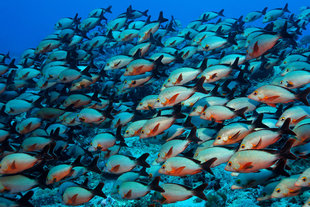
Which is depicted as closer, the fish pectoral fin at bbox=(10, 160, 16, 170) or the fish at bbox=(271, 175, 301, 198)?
the fish at bbox=(271, 175, 301, 198)

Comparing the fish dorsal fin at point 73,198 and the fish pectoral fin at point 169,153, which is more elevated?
the fish pectoral fin at point 169,153

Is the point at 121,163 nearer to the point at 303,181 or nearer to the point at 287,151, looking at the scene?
the point at 287,151

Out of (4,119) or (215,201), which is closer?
(215,201)

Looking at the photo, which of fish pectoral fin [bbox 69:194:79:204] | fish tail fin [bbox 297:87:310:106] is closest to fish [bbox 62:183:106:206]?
fish pectoral fin [bbox 69:194:79:204]

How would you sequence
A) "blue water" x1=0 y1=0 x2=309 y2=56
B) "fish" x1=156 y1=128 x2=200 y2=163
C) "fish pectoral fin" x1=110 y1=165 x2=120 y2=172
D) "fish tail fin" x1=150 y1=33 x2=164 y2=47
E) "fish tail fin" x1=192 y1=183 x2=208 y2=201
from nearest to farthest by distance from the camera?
"fish tail fin" x1=192 y1=183 x2=208 y2=201 < "fish" x1=156 y1=128 x2=200 y2=163 < "fish pectoral fin" x1=110 y1=165 x2=120 y2=172 < "fish tail fin" x1=150 y1=33 x2=164 y2=47 < "blue water" x1=0 y1=0 x2=309 y2=56

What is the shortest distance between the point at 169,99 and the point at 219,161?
4.60 ft

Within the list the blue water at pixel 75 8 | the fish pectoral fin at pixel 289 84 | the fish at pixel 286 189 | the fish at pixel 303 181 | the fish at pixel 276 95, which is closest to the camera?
the fish at pixel 303 181

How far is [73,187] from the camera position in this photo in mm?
3768

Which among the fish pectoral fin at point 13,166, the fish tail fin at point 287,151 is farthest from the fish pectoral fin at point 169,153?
the fish pectoral fin at point 13,166

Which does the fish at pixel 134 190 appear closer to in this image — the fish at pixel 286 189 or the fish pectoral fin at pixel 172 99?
the fish pectoral fin at pixel 172 99

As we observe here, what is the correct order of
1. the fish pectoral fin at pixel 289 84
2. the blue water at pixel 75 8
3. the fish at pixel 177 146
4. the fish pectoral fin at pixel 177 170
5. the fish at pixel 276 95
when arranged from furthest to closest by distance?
the blue water at pixel 75 8, the fish pectoral fin at pixel 289 84, the fish at pixel 177 146, the fish at pixel 276 95, the fish pectoral fin at pixel 177 170

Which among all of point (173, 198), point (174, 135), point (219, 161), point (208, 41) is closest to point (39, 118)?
point (174, 135)

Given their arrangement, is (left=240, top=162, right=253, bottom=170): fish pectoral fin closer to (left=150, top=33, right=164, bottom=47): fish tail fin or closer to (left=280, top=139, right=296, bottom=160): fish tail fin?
(left=280, top=139, right=296, bottom=160): fish tail fin

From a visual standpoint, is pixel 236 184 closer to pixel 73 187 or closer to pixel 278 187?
pixel 278 187
